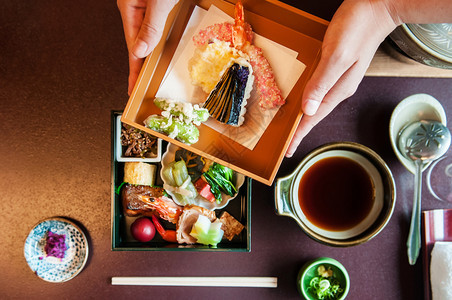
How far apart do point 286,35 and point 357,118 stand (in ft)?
1.67

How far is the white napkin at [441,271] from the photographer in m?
1.42

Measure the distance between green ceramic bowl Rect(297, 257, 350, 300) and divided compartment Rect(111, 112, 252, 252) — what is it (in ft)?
0.92

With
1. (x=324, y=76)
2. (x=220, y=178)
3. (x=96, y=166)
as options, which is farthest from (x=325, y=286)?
(x=96, y=166)

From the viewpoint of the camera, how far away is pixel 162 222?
4.82 ft

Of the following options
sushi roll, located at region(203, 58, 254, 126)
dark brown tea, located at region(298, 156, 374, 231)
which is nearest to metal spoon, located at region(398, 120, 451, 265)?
dark brown tea, located at region(298, 156, 374, 231)

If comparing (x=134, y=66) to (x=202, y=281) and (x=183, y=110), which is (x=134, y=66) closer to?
(x=183, y=110)

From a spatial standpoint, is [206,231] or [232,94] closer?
[232,94]

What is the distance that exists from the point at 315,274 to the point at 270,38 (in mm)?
985

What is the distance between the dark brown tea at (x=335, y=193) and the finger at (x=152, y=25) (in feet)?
2.70

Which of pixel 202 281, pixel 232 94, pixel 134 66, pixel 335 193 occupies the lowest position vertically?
pixel 202 281

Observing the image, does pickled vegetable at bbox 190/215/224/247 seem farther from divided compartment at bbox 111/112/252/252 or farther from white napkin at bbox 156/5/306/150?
white napkin at bbox 156/5/306/150

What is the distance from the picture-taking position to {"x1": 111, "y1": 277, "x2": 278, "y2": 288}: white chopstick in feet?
4.86

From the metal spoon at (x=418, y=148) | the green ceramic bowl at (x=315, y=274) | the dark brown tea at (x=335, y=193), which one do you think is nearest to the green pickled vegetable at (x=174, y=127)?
the dark brown tea at (x=335, y=193)

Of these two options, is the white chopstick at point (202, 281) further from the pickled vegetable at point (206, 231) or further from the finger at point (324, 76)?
the finger at point (324, 76)
